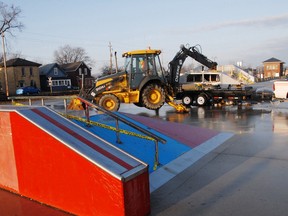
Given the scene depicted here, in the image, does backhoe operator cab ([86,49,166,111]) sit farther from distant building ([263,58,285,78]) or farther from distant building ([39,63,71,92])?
distant building ([263,58,285,78])

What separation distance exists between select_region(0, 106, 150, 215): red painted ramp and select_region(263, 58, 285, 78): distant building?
13191 cm

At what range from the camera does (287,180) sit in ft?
18.9

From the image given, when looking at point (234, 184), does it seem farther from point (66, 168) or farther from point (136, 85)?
point (136, 85)

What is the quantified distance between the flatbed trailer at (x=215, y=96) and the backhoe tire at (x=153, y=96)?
3.94m

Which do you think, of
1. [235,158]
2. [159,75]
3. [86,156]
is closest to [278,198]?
[235,158]

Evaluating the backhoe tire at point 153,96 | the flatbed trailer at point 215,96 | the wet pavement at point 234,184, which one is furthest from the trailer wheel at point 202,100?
the wet pavement at point 234,184

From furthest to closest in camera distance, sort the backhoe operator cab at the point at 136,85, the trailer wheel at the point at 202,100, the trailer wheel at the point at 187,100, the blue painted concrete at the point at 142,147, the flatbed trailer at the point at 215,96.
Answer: the trailer wheel at the point at 187,100 < the trailer wheel at the point at 202,100 < the flatbed trailer at the point at 215,96 < the backhoe operator cab at the point at 136,85 < the blue painted concrete at the point at 142,147

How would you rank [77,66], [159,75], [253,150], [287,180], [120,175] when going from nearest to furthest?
1. [120,175]
2. [287,180]
3. [253,150]
4. [159,75]
5. [77,66]

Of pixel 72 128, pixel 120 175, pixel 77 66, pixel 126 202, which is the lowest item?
pixel 126 202

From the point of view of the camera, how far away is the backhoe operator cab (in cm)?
1619

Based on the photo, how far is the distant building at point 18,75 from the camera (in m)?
57.1

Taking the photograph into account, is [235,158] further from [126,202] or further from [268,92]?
[268,92]

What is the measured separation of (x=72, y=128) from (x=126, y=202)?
1.83 meters

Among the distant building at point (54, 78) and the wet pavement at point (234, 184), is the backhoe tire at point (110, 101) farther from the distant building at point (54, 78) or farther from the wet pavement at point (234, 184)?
the distant building at point (54, 78)
